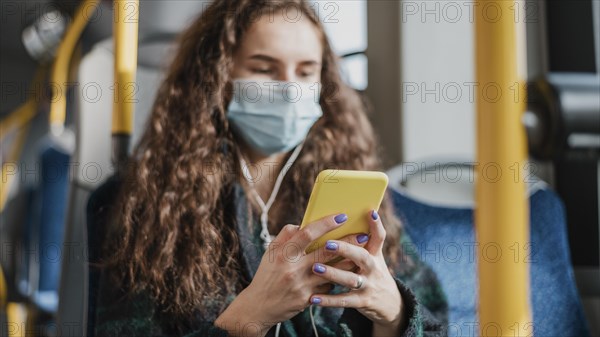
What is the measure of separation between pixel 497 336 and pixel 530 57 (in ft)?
3.40

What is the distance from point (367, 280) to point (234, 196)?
13.8 inches

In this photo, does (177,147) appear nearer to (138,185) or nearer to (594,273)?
(138,185)

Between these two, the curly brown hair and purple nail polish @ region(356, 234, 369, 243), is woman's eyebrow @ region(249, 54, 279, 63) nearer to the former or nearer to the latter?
the curly brown hair

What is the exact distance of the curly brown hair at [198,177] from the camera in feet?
3.79

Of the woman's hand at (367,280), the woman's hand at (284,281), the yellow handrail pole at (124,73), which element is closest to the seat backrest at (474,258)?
the woman's hand at (367,280)

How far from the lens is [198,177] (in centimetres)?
124

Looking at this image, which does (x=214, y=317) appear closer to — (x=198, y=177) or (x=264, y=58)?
(x=198, y=177)

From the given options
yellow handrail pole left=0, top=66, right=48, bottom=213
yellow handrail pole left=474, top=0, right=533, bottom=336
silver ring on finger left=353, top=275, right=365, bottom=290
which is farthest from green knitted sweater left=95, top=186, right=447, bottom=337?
yellow handrail pole left=0, top=66, right=48, bottom=213

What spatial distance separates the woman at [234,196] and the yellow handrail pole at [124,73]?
1.8 inches

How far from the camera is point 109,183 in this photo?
127 cm

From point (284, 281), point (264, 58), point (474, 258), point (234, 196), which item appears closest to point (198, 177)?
point (234, 196)

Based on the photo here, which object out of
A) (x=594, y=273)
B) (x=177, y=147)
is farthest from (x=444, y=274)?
(x=177, y=147)

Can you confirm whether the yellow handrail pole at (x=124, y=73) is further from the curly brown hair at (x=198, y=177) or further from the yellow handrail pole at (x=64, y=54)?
the yellow handrail pole at (x=64, y=54)

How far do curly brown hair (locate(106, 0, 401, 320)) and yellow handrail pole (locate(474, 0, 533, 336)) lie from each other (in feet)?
2.18
